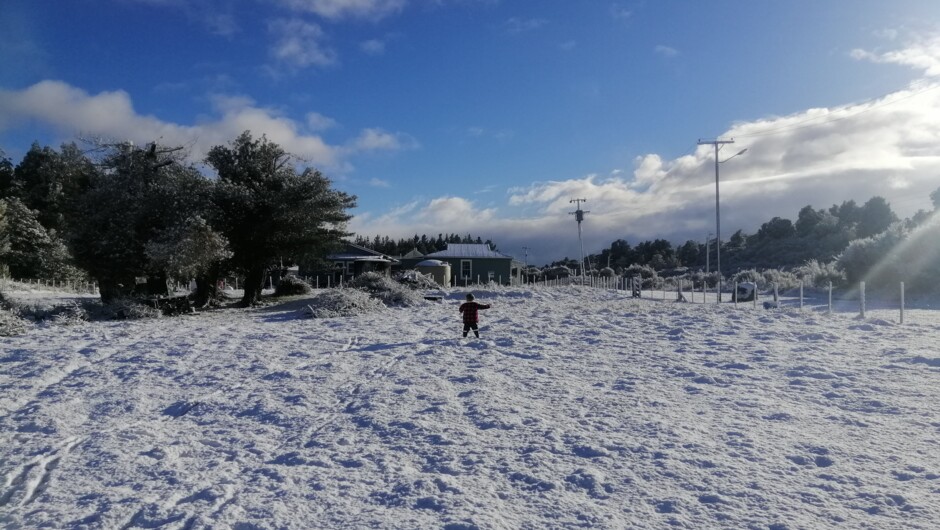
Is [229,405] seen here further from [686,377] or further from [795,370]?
[795,370]

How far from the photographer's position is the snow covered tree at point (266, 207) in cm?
2559

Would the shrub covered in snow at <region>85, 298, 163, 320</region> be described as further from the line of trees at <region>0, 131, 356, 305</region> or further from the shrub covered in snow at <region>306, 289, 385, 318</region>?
the shrub covered in snow at <region>306, 289, 385, 318</region>

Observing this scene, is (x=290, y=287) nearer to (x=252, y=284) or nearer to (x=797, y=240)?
(x=252, y=284)

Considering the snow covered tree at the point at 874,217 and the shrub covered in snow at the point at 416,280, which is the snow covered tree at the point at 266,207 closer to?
the shrub covered in snow at the point at 416,280

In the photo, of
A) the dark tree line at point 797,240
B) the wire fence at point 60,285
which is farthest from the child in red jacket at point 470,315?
the dark tree line at point 797,240

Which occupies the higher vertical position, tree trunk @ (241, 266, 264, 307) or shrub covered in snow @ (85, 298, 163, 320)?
tree trunk @ (241, 266, 264, 307)

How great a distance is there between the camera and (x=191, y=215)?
22.0m

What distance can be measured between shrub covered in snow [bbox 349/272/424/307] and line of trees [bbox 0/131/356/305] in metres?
2.61

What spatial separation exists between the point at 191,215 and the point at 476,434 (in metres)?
18.3

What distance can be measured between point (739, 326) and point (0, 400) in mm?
17489

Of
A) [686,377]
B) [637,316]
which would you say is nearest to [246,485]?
[686,377]

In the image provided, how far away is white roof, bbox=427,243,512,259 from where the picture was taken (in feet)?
197

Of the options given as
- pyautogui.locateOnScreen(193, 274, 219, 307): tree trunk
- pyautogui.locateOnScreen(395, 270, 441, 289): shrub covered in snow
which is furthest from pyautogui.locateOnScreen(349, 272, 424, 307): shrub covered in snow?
pyautogui.locateOnScreen(193, 274, 219, 307): tree trunk

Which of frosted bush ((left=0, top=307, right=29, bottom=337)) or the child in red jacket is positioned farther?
frosted bush ((left=0, top=307, right=29, bottom=337))
